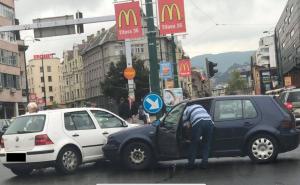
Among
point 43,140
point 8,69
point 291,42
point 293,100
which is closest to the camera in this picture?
point 43,140

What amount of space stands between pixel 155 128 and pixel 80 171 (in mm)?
2036

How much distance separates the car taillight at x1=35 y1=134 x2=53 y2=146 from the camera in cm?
1180

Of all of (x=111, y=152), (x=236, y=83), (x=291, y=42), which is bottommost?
(x=111, y=152)

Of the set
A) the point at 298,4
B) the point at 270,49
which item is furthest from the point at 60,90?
the point at 298,4

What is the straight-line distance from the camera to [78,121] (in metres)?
12.7

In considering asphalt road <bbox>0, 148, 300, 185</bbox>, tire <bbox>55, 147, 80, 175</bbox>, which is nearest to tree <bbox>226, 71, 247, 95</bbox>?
asphalt road <bbox>0, 148, 300, 185</bbox>

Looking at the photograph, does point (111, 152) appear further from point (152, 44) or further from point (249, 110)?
point (152, 44)

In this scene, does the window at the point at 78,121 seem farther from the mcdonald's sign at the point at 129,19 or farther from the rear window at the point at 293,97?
the rear window at the point at 293,97

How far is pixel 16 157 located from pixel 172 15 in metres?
6.71

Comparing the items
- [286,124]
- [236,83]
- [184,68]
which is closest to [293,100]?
[286,124]

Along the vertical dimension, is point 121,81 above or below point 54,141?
above

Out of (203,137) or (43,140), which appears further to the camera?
(43,140)

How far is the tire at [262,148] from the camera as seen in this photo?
11.6m

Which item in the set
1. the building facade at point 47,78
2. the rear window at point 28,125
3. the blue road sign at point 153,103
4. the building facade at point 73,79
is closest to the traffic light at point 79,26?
the blue road sign at point 153,103
